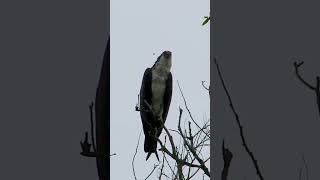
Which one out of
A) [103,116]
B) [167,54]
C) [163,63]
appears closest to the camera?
[103,116]

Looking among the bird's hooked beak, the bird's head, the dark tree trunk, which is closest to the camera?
the dark tree trunk

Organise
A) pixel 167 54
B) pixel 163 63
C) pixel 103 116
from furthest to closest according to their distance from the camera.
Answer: pixel 163 63
pixel 167 54
pixel 103 116

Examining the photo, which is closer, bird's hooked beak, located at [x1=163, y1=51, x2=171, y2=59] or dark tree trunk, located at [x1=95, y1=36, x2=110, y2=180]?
dark tree trunk, located at [x1=95, y1=36, x2=110, y2=180]

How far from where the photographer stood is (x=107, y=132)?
460 millimetres

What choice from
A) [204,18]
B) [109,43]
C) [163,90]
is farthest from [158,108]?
[109,43]

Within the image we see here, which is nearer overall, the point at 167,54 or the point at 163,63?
the point at 167,54

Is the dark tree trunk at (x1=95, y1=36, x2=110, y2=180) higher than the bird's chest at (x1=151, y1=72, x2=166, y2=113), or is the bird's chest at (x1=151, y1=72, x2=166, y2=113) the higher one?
the bird's chest at (x1=151, y1=72, x2=166, y2=113)

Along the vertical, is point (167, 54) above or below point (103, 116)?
above

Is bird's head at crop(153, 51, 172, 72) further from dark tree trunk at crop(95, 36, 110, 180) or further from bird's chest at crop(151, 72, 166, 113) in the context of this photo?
dark tree trunk at crop(95, 36, 110, 180)

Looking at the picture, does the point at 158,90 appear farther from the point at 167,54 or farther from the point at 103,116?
the point at 103,116

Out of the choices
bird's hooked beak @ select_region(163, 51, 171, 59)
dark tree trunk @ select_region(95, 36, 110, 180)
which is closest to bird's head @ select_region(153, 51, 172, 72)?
bird's hooked beak @ select_region(163, 51, 171, 59)

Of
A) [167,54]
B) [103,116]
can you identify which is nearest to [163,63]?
[167,54]

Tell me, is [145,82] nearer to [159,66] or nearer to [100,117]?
[159,66]

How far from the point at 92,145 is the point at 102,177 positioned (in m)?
0.03
